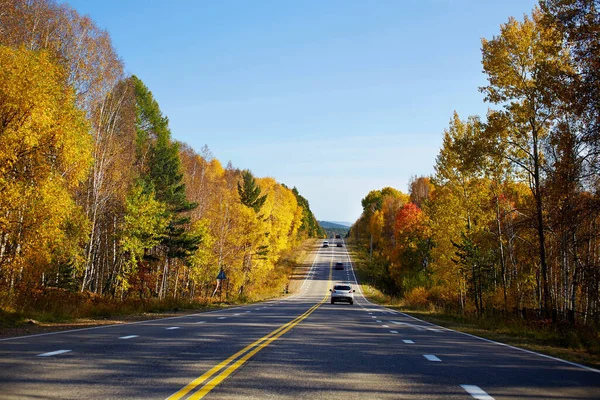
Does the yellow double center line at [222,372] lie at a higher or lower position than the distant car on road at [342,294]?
higher

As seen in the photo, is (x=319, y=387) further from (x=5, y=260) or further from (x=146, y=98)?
(x=146, y=98)

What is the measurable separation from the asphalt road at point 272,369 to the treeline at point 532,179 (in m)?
7.09

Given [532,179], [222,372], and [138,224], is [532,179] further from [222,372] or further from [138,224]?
[138,224]

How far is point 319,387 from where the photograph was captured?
23.3ft

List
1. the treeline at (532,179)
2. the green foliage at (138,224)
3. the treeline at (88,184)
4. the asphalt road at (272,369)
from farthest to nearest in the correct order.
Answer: the green foliage at (138,224), the treeline at (88,184), the treeline at (532,179), the asphalt road at (272,369)

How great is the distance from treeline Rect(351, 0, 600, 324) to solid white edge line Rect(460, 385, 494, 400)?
9.38 m

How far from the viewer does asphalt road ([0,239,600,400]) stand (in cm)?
673

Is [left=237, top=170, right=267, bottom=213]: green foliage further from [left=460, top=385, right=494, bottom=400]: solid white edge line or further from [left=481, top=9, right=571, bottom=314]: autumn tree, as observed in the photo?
[left=460, top=385, right=494, bottom=400]: solid white edge line

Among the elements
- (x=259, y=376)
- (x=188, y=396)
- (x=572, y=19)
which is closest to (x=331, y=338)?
(x=259, y=376)

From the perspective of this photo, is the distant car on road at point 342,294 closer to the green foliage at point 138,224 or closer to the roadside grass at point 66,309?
the roadside grass at point 66,309

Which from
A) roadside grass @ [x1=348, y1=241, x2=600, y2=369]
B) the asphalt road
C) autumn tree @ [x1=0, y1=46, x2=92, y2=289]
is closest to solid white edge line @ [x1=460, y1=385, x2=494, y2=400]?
the asphalt road

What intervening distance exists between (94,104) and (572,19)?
28543mm

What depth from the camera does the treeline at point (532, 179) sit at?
15680 millimetres

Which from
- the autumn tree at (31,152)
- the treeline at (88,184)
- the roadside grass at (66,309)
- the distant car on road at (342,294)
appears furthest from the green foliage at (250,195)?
the autumn tree at (31,152)
